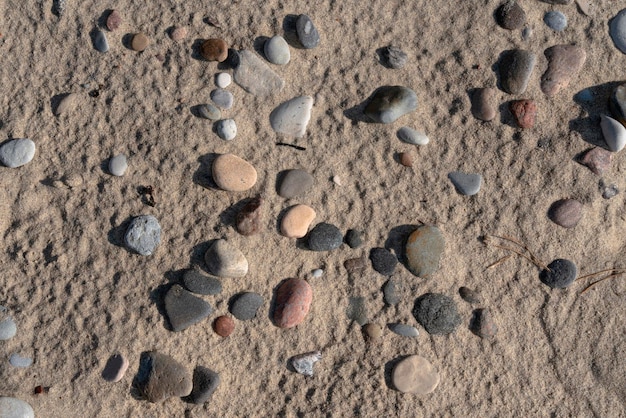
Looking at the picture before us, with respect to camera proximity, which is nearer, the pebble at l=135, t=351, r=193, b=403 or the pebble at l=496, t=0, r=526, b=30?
the pebble at l=135, t=351, r=193, b=403

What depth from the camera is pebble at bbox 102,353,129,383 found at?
4.58ft

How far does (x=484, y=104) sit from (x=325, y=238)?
0.52 metres

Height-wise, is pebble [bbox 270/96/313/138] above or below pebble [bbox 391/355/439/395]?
above

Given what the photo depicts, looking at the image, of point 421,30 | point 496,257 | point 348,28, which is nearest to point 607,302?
point 496,257

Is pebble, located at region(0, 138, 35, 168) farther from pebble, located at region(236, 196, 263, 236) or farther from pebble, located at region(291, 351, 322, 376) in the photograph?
pebble, located at region(291, 351, 322, 376)

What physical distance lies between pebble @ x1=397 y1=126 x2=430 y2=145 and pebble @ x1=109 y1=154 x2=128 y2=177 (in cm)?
69

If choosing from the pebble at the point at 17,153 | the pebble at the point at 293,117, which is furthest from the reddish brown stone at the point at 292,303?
the pebble at the point at 17,153

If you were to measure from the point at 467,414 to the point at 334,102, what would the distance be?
0.83 metres

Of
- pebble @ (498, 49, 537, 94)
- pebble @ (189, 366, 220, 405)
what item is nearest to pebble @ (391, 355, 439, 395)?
pebble @ (189, 366, 220, 405)

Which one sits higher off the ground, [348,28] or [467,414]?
[348,28]

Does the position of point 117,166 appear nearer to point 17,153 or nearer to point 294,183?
point 17,153

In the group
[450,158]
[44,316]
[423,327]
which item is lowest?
[44,316]

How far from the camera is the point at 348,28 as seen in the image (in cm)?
150

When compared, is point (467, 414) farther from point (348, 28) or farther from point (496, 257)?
point (348, 28)
